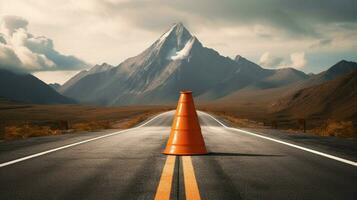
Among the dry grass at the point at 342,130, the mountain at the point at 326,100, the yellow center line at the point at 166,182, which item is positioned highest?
the mountain at the point at 326,100

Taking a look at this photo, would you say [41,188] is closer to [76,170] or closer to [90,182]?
[90,182]

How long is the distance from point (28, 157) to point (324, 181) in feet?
18.0

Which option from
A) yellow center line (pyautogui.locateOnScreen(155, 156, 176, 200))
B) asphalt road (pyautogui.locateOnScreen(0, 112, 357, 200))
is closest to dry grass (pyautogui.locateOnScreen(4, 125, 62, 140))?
asphalt road (pyautogui.locateOnScreen(0, 112, 357, 200))

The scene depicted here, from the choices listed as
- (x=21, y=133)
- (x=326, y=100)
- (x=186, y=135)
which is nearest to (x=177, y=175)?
(x=186, y=135)

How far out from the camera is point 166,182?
220 inches

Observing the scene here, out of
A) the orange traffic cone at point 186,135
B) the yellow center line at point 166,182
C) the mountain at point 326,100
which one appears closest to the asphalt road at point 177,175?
the yellow center line at point 166,182

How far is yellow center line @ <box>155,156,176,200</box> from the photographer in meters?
4.80

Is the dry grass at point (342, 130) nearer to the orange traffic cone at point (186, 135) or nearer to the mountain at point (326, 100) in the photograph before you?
the orange traffic cone at point (186, 135)

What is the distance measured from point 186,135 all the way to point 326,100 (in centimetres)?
15237

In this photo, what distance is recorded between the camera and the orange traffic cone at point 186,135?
29.0ft

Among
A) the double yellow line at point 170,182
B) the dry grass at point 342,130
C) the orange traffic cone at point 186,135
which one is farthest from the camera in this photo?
the dry grass at point 342,130

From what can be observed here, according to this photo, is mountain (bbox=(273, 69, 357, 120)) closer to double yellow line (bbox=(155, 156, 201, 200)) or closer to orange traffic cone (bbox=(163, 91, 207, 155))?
orange traffic cone (bbox=(163, 91, 207, 155))

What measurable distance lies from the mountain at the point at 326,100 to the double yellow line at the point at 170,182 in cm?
12302

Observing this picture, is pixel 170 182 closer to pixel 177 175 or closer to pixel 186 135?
pixel 177 175
